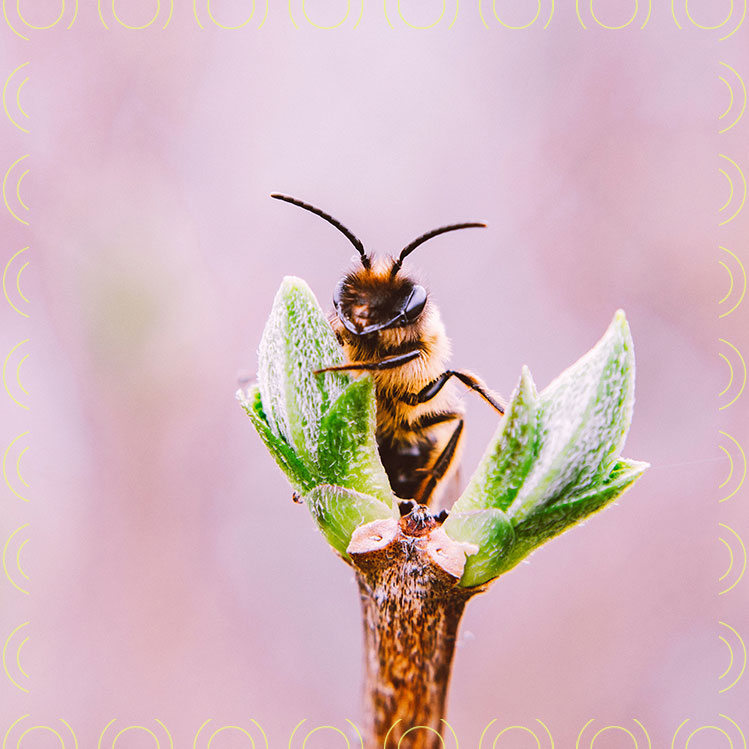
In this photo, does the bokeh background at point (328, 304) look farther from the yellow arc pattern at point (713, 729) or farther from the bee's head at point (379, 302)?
the bee's head at point (379, 302)

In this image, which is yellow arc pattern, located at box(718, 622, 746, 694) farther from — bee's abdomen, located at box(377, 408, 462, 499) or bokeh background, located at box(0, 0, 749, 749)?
bee's abdomen, located at box(377, 408, 462, 499)

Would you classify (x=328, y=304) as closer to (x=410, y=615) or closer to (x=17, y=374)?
(x=17, y=374)

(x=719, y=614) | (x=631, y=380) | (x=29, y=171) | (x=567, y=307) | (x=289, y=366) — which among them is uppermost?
(x=29, y=171)

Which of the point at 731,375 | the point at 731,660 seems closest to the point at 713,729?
the point at 731,660

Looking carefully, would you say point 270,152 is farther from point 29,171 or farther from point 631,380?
point 631,380

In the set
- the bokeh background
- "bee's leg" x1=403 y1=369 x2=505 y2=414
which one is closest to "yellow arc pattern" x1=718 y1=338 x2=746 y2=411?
the bokeh background


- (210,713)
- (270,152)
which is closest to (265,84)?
(270,152)
